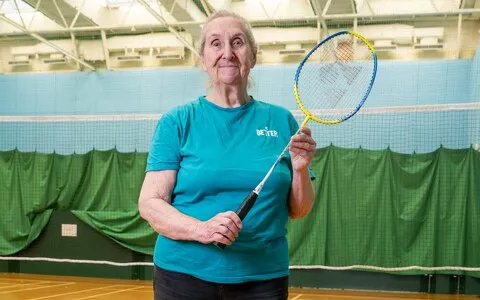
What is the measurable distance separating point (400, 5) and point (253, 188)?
10.6 m

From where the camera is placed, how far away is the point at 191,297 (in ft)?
5.47

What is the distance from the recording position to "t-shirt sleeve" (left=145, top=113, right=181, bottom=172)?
174 centimetres

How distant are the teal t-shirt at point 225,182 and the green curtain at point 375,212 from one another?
6.75 metres

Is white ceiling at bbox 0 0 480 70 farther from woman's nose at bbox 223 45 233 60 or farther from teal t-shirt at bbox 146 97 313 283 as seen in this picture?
teal t-shirt at bbox 146 97 313 283

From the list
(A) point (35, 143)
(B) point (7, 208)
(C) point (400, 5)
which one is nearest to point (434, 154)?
(C) point (400, 5)

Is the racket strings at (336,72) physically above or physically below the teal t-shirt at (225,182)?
above

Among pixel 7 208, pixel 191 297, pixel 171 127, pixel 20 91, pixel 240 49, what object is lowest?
pixel 7 208

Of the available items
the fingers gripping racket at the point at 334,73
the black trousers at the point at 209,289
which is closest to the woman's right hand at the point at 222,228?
the black trousers at the point at 209,289

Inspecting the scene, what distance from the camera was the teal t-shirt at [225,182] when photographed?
1.67m

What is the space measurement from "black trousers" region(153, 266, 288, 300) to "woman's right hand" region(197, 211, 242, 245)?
0.17 meters

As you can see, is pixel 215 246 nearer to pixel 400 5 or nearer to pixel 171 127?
pixel 171 127

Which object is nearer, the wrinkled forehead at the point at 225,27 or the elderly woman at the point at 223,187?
the elderly woman at the point at 223,187

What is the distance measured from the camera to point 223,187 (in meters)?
1.68

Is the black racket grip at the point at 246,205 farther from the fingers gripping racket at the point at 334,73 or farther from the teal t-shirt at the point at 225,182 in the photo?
the fingers gripping racket at the point at 334,73
